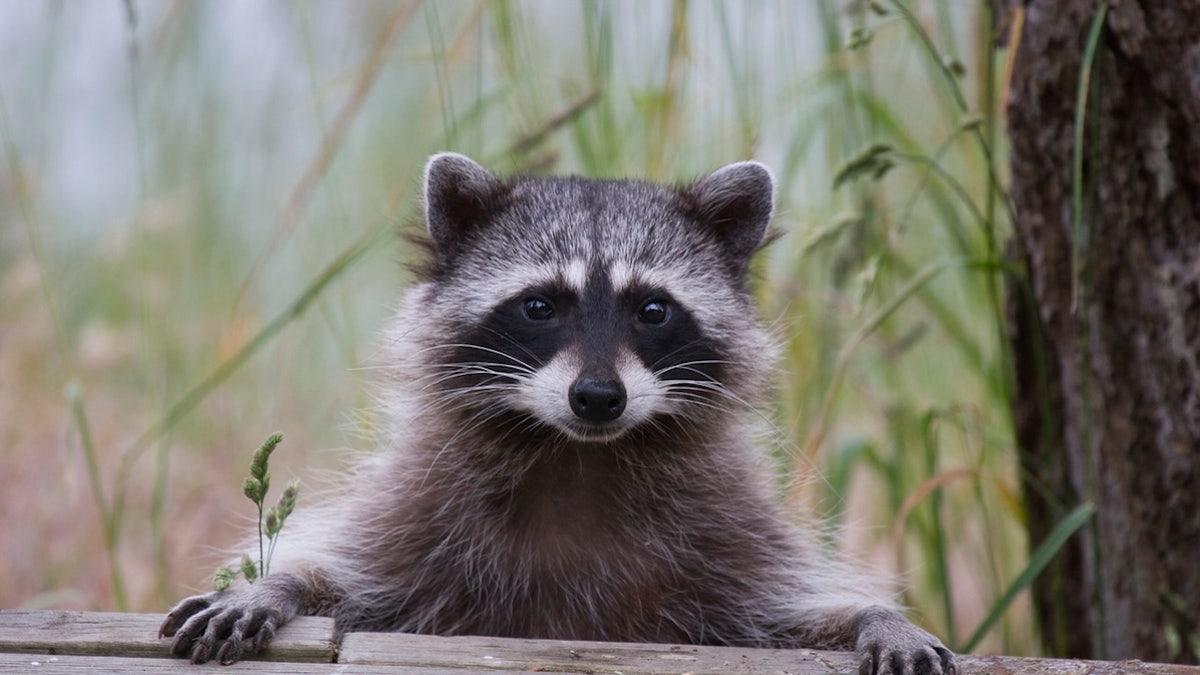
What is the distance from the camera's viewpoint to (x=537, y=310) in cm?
304

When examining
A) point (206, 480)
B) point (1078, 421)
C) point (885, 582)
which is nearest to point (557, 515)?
point (885, 582)

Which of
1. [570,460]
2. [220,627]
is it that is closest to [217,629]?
[220,627]

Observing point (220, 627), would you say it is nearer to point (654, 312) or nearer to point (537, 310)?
point (537, 310)

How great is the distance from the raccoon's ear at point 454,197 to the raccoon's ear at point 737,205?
52cm

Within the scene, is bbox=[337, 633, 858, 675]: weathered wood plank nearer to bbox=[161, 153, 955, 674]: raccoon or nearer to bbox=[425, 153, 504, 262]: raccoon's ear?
bbox=[161, 153, 955, 674]: raccoon

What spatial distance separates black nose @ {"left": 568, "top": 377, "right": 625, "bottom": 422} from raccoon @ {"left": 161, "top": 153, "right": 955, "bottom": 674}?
6cm

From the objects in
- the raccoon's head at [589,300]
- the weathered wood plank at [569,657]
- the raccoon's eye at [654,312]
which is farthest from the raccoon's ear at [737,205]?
the weathered wood plank at [569,657]

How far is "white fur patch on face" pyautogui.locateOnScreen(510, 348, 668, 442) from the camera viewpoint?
280cm

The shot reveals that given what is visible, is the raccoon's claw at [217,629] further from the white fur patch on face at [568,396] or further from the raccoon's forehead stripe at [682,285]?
the raccoon's forehead stripe at [682,285]

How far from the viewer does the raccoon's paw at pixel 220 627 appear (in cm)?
242

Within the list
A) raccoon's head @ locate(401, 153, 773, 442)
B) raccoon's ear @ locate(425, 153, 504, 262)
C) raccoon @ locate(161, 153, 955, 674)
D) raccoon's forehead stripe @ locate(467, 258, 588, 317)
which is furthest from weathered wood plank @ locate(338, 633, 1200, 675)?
raccoon's ear @ locate(425, 153, 504, 262)

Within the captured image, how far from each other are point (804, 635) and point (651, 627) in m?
0.36

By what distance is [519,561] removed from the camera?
3043mm

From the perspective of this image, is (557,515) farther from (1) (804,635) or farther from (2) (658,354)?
(1) (804,635)
